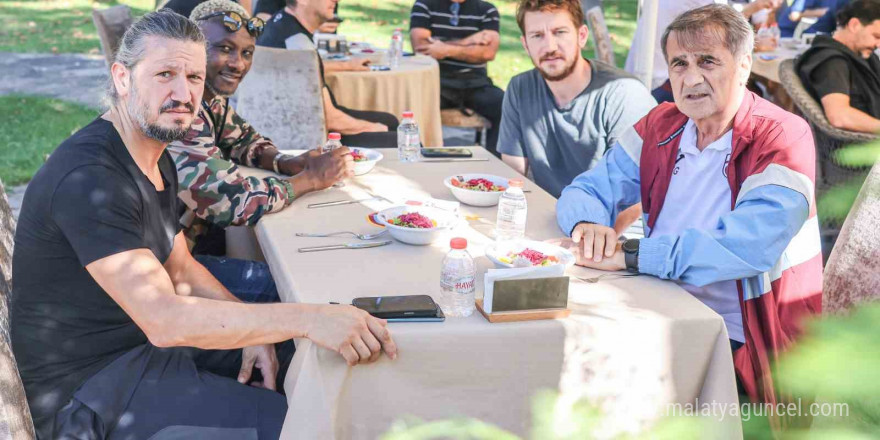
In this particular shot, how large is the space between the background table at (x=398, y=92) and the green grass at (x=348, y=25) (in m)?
4.14

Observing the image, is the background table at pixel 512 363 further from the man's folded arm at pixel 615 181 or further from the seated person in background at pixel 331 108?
the seated person in background at pixel 331 108

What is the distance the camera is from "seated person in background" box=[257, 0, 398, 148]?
16.6ft

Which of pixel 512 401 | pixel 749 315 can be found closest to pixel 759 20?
pixel 749 315

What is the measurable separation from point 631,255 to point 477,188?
0.81 meters

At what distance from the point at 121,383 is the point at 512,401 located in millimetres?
961

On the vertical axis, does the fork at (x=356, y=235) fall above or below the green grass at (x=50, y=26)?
above

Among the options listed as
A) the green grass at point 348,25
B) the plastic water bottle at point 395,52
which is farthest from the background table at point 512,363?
the green grass at point 348,25

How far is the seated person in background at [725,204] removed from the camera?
2.12 metres

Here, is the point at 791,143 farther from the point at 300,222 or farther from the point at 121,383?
the point at 121,383

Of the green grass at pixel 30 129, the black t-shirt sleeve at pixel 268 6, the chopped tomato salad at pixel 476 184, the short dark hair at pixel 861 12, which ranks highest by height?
the short dark hair at pixel 861 12

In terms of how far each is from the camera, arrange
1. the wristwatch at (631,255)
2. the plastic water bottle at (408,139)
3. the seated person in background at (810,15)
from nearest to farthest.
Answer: the wristwatch at (631,255)
the plastic water bottle at (408,139)
the seated person in background at (810,15)

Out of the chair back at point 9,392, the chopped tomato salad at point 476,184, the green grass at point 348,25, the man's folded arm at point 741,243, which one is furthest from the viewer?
the green grass at point 348,25

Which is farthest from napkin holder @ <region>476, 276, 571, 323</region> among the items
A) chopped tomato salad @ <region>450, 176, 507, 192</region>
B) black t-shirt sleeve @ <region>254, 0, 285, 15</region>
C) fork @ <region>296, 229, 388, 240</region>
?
black t-shirt sleeve @ <region>254, 0, 285, 15</region>

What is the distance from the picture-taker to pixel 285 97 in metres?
4.71
